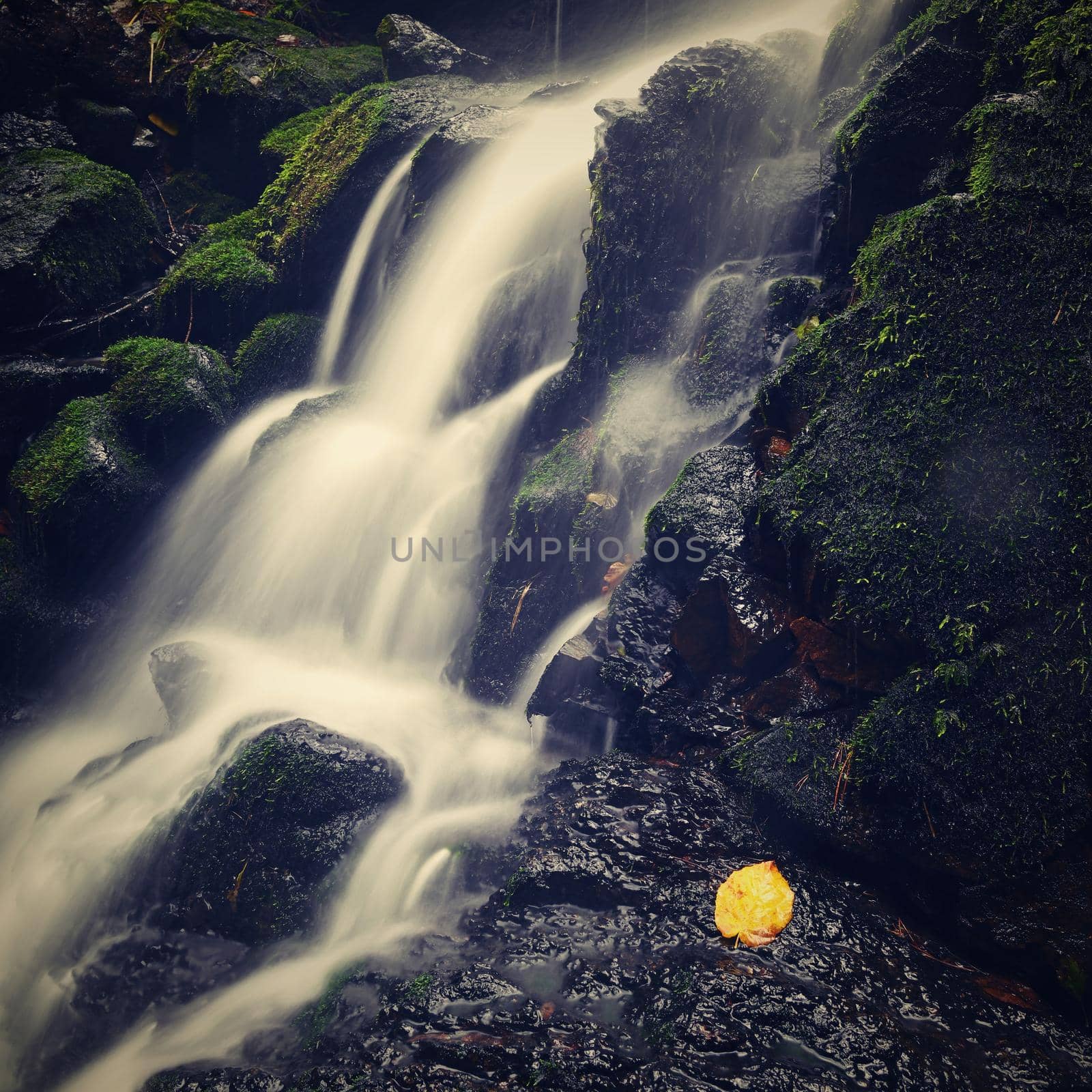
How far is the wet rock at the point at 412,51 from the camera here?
34.5 feet

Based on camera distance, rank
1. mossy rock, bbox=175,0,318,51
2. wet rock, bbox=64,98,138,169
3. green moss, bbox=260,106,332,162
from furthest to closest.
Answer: mossy rock, bbox=175,0,318,51 < green moss, bbox=260,106,332,162 < wet rock, bbox=64,98,138,169

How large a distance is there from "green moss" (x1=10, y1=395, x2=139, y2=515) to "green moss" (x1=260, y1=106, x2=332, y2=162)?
473 centimetres

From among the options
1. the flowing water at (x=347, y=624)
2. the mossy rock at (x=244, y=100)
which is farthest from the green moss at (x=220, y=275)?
the mossy rock at (x=244, y=100)

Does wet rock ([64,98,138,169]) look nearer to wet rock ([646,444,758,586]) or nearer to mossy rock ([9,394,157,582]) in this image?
mossy rock ([9,394,157,582])

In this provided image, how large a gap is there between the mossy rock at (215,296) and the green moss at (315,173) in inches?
21.0

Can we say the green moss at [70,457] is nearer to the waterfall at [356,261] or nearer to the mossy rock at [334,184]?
the waterfall at [356,261]

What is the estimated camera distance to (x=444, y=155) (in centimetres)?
845

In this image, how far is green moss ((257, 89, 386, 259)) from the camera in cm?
872

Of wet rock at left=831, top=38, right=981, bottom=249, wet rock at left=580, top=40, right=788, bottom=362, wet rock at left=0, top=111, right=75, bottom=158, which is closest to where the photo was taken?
wet rock at left=831, top=38, right=981, bottom=249

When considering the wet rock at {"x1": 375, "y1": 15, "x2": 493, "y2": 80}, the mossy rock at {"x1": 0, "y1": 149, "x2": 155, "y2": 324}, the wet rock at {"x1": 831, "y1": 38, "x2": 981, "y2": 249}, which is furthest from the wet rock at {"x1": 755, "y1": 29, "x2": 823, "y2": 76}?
the mossy rock at {"x1": 0, "y1": 149, "x2": 155, "y2": 324}

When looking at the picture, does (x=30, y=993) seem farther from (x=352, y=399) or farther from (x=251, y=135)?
(x=251, y=135)

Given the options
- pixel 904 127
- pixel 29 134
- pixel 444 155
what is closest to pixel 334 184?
pixel 444 155

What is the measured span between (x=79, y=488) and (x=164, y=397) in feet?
4.39

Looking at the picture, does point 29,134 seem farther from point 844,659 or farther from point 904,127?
point 844,659
